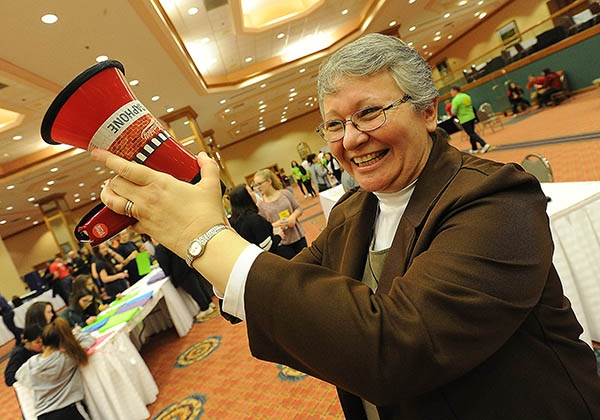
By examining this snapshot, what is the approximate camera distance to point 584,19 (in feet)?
33.1

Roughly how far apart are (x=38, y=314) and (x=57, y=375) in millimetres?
623

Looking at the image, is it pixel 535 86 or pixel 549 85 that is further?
pixel 535 86

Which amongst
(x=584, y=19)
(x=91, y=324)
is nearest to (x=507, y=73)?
(x=584, y=19)

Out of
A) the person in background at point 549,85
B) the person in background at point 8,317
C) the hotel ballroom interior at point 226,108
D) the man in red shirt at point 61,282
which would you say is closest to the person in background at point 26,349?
the hotel ballroom interior at point 226,108

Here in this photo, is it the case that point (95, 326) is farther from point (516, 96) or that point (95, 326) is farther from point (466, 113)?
point (516, 96)

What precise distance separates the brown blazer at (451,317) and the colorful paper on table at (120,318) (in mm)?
3490

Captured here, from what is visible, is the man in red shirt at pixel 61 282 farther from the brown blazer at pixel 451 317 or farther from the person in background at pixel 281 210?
the brown blazer at pixel 451 317

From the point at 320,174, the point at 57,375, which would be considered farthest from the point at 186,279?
the point at 320,174

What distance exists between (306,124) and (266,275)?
79.9ft

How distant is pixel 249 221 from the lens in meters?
3.54

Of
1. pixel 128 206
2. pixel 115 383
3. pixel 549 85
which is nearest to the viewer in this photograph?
pixel 128 206

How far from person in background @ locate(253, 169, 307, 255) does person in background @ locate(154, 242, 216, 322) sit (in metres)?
1.41

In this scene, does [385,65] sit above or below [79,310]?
above

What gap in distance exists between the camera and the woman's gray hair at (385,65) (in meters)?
0.78
